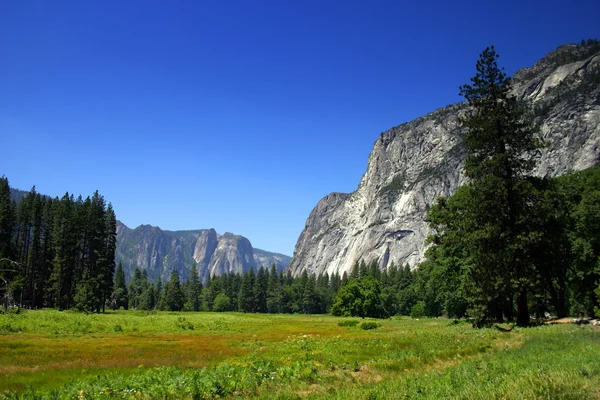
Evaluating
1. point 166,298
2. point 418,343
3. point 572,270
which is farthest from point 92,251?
point 572,270

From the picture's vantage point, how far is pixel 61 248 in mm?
74812

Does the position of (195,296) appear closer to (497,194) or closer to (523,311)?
(523,311)

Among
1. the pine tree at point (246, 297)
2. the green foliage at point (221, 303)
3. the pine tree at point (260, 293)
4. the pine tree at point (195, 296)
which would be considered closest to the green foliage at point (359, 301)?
the pine tree at point (260, 293)

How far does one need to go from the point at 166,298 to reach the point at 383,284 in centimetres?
6998

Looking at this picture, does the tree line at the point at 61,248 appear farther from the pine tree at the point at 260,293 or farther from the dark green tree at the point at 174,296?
the pine tree at the point at 260,293

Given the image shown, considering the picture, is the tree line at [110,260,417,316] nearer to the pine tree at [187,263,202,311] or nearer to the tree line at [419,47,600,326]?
the pine tree at [187,263,202,311]

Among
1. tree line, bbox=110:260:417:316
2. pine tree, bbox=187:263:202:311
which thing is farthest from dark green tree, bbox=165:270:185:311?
pine tree, bbox=187:263:202:311

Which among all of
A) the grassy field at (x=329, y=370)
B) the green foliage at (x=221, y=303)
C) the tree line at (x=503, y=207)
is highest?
the tree line at (x=503, y=207)

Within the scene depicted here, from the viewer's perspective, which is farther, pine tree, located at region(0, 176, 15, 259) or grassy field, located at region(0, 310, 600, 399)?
pine tree, located at region(0, 176, 15, 259)

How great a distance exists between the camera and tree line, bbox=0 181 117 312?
2938 inches

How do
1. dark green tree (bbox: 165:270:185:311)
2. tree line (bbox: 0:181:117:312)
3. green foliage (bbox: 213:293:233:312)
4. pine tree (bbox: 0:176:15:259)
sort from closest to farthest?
pine tree (bbox: 0:176:15:259) → tree line (bbox: 0:181:117:312) → dark green tree (bbox: 165:270:185:311) → green foliage (bbox: 213:293:233:312)

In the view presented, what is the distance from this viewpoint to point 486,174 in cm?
2912

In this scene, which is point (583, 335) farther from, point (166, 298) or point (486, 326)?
point (166, 298)

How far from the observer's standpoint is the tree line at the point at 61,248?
74.6m
